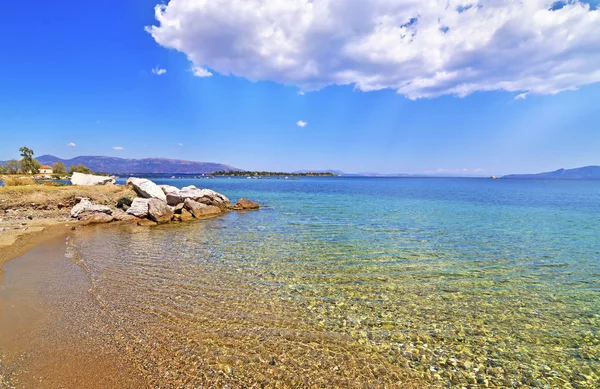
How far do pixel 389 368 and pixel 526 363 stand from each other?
2955mm

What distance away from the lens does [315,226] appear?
2291 centimetres

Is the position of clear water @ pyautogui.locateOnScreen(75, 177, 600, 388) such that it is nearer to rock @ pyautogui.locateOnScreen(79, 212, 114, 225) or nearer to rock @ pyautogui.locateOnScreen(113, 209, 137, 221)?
rock @ pyautogui.locateOnScreen(79, 212, 114, 225)

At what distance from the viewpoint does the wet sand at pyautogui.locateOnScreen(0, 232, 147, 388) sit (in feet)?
17.6

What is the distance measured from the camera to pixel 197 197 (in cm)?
3183

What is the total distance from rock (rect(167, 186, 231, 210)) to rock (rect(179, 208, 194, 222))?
2032mm

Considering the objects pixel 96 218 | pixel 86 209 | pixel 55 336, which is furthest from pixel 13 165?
pixel 55 336

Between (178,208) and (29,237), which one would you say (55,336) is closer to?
(29,237)

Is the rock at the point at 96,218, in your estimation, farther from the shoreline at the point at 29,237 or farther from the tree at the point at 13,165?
the tree at the point at 13,165

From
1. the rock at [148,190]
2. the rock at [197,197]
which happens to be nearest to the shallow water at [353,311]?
the rock at [197,197]

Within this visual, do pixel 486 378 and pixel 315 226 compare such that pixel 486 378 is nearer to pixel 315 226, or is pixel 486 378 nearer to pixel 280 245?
pixel 280 245

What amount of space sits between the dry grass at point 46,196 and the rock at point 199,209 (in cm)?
886

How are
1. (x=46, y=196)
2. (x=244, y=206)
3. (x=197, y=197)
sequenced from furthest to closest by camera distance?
(x=244, y=206) → (x=197, y=197) → (x=46, y=196)

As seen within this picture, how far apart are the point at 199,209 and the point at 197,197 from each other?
104 inches

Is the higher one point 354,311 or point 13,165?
point 13,165
